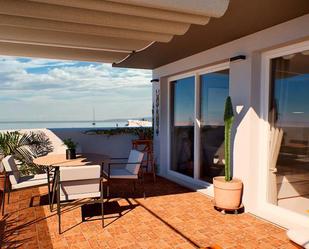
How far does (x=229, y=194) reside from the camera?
4312 millimetres

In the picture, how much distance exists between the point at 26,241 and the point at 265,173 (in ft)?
11.7

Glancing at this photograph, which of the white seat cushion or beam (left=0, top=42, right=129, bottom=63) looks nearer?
the white seat cushion

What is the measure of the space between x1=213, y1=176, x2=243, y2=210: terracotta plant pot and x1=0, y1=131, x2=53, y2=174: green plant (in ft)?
14.0

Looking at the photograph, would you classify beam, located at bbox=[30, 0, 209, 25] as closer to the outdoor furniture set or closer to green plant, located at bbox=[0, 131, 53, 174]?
the outdoor furniture set

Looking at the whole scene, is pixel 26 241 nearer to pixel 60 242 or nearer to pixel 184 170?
pixel 60 242

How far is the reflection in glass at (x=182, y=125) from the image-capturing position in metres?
6.29

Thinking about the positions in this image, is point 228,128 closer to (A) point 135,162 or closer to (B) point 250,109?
(B) point 250,109

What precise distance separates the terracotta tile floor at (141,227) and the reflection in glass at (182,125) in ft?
5.00

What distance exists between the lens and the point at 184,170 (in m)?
6.57

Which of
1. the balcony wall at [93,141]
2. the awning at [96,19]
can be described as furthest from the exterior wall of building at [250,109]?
the balcony wall at [93,141]

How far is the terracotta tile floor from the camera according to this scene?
338cm

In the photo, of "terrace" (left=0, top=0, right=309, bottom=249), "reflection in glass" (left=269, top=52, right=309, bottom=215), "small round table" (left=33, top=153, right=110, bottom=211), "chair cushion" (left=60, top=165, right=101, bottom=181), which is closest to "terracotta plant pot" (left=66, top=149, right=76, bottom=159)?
"small round table" (left=33, top=153, right=110, bottom=211)

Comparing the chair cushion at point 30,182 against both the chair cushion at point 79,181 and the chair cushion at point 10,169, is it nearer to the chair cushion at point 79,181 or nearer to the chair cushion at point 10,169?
the chair cushion at point 10,169

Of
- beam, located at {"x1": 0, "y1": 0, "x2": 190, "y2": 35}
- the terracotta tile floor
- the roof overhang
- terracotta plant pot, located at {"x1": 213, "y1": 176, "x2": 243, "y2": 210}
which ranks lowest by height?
the terracotta tile floor
